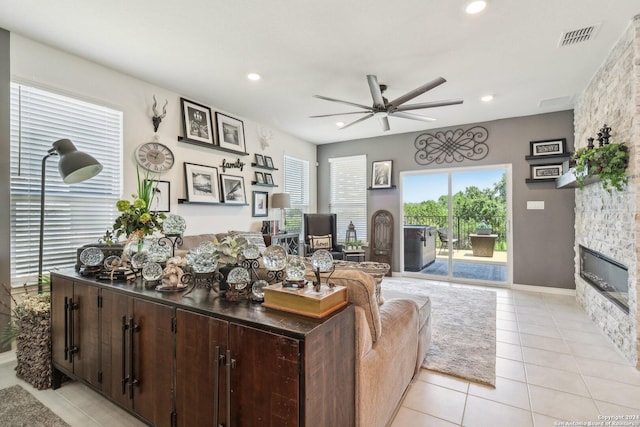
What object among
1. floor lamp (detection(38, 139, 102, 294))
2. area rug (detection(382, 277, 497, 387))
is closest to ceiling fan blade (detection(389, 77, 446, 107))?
area rug (detection(382, 277, 497, 387))

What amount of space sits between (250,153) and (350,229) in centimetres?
261

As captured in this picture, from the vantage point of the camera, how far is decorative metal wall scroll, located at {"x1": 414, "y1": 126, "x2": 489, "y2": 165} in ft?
17.6

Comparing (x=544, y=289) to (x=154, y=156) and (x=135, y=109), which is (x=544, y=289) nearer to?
(x=154, y=156)

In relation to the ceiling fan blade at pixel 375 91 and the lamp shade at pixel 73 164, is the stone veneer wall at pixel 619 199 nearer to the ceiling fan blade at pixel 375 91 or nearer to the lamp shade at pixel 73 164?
the ceiling fan blade at pixel 375 91

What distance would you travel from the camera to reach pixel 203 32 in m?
Result: 2.67

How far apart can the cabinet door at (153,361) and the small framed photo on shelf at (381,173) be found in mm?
5196

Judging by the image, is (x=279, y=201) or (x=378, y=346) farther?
(x=279, y=201)

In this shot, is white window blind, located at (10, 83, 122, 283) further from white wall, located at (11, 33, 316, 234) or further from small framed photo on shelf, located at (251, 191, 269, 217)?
small framed photo on shelf, located at (251, 191, 269, 217)

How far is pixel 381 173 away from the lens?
20.5 ft

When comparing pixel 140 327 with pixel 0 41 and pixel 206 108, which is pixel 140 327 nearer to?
pixel 0 41

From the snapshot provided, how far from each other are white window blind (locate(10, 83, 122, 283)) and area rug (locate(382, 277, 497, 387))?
10.5 feet

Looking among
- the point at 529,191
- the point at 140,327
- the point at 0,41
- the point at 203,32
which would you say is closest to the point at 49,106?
the point at 0,41

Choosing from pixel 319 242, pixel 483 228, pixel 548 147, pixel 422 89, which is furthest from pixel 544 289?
pixel 422 89

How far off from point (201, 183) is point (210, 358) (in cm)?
337
